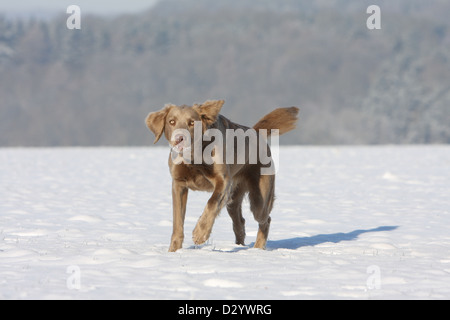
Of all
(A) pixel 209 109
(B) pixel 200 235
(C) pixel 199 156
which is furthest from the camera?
(A) pixel 209 109

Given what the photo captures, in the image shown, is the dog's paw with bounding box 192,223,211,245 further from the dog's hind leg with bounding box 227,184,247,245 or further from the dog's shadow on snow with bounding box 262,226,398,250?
the dog's shadow on snow with bounding box 262,226,398,250

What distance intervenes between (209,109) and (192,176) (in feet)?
2.05

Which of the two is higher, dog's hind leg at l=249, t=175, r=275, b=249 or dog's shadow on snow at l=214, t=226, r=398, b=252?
dog's hind leg at l=249, t=175, r=275, b=249

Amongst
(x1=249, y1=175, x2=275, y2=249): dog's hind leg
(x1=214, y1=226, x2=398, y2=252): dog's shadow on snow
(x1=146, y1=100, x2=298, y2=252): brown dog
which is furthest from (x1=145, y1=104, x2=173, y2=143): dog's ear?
(x1=214, y1=226, x2=398, y2=252): dog's shadow on snow

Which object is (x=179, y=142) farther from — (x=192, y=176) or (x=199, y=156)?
(x=192, y=176)

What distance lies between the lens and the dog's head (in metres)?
6.06

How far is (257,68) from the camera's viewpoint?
305 ft

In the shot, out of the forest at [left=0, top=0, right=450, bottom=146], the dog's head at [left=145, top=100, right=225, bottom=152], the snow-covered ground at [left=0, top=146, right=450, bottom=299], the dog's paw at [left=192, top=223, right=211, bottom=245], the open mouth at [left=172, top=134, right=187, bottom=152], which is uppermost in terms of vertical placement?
the forest at [left=0, top=0, right=450, bottom=146]

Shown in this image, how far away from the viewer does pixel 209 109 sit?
20.4 feet

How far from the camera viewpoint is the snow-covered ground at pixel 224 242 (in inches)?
180

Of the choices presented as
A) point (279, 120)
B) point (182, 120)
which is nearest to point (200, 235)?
point (182, 120)

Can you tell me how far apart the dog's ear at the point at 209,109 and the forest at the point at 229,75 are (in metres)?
59.4
